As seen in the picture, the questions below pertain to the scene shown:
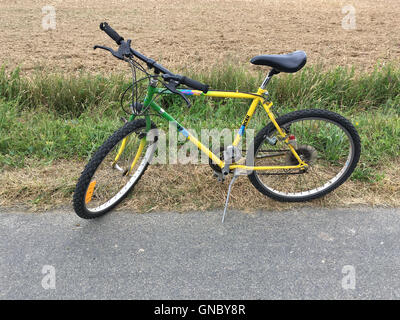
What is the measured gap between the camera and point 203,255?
2.52 m

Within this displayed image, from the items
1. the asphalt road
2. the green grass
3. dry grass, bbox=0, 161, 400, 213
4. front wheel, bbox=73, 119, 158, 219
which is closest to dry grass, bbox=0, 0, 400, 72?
the green grass

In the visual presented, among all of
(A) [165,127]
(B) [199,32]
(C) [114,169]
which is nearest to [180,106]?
(A) [165,127]

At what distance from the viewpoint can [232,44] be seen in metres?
6.07

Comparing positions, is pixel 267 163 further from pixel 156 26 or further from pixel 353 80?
pixel 156 26

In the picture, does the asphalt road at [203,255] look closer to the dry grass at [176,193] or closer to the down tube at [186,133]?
the dry grass at [176,193]

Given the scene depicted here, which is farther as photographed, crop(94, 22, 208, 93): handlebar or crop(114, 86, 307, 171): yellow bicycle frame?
crop(114, 86, 307, 171): yellow bicycle frame

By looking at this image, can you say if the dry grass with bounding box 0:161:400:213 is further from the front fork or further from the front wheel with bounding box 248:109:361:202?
the front fork

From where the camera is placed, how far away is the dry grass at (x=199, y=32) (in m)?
5.43

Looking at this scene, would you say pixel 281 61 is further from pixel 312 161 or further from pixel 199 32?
pixel 199 32

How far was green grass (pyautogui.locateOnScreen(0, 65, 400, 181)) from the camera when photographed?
11.6 feet

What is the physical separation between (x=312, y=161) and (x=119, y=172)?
1.77 m

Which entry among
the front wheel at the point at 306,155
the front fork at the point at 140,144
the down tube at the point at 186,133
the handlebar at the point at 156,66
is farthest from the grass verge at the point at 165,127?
the handlebar at the point at 156,66

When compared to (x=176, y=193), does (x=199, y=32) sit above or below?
above
